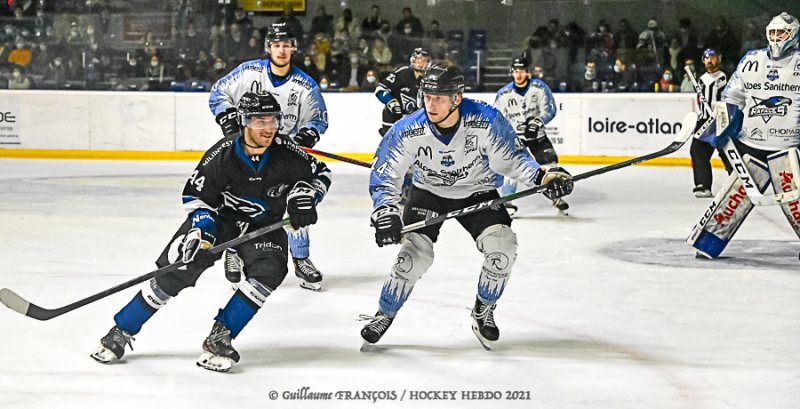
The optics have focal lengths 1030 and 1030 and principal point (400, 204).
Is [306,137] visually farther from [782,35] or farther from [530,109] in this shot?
[530,109]

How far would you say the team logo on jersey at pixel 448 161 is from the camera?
3885mm

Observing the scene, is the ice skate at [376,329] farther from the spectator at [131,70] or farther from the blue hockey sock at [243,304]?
the spectator at [131,70]

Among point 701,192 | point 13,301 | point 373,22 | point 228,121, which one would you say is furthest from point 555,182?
point 373,22

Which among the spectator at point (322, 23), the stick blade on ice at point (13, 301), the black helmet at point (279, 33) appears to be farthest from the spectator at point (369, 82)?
the stick blade on ice at point (13, 301)

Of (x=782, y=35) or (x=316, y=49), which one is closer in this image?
(x=782, y=35)

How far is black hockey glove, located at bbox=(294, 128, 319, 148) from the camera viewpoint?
17.1 feet

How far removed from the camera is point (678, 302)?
493 centimetres

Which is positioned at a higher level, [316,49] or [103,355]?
[316,49]

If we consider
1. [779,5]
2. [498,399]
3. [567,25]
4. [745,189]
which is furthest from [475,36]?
[498,399]

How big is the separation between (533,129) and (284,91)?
9.65 feet

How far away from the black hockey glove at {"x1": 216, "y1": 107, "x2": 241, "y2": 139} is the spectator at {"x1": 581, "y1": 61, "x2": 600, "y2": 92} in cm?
679

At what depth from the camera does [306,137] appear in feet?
17.3

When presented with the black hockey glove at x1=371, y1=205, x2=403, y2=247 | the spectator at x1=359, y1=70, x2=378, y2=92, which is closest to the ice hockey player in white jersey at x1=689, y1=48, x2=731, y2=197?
the spectator at x1=359, y1=70, x2=378, y2=92

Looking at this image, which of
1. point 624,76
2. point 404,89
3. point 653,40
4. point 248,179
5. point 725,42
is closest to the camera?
point 248,179
